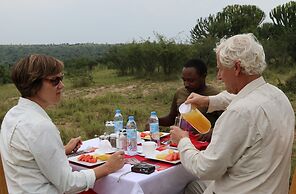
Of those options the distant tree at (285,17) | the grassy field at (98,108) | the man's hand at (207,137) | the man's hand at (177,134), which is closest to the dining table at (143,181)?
the man's hand at (177,134)

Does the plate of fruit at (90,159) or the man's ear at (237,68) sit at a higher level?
the man's ear at (237,68)

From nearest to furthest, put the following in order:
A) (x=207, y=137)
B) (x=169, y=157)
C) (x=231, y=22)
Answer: (x=169, y=157)
(x=207, y=137)
(x=231, y=22)

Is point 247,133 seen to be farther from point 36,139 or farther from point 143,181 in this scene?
point 36,139

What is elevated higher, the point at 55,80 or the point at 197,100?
the point at 55,80

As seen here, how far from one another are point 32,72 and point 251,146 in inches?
41.2

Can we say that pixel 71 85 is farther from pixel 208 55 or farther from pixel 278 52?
pixel 278 52

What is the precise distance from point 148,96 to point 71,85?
5244 millimetres

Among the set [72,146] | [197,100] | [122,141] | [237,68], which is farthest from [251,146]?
[72,146]

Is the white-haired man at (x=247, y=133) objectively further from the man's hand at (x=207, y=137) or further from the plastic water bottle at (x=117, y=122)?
the plastic water bottle at (x=117, y=122)

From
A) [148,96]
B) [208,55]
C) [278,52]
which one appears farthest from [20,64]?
[278,52]

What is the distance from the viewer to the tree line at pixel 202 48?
16125mm

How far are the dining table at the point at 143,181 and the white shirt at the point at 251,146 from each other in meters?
0.29

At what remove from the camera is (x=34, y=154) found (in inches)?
68.0

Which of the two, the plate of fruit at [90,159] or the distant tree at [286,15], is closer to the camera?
the plate of fruit at [90,159]
